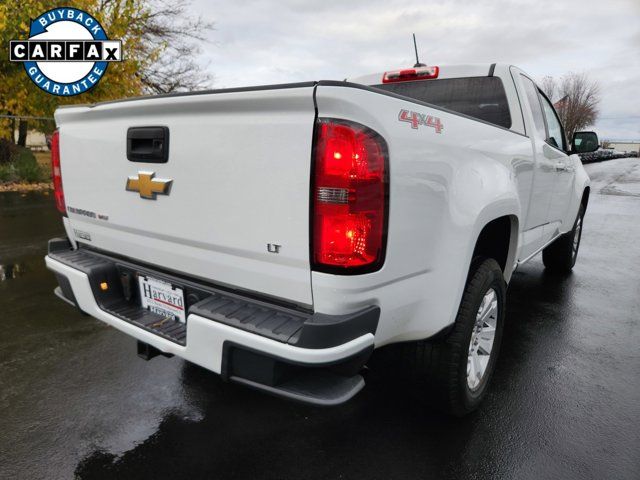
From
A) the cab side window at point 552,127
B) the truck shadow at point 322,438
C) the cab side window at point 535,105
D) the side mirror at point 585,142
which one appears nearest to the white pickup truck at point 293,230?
the truck shadow at point 322,438

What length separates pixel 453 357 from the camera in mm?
2230

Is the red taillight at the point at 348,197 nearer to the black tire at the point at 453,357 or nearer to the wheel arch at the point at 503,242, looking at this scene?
the black tire at the point at 453,357

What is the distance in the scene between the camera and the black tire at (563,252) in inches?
206

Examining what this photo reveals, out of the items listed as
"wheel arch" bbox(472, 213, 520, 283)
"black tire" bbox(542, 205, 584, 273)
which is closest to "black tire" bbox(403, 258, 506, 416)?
"wheel arch" bbox(472, 213, 520, 283)

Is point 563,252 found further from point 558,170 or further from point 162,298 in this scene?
point 162,298

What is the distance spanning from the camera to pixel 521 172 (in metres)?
2.94

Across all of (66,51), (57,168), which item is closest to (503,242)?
(57,168)

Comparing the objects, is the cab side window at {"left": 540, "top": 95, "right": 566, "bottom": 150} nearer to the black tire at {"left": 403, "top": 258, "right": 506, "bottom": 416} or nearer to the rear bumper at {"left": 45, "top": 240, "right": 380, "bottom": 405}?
the black tire at {"left": 403, "top": 258, "right": 506, "bottom": 416}

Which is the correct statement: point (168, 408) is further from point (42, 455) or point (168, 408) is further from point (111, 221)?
point (111, 221)

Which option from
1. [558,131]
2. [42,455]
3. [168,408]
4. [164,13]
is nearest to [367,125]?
[168,408]

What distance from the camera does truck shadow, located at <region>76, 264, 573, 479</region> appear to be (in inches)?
85.6

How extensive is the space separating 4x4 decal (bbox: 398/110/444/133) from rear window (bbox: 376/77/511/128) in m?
1.55

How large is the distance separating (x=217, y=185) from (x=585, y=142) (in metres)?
4.13

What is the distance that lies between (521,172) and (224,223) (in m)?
1.98
